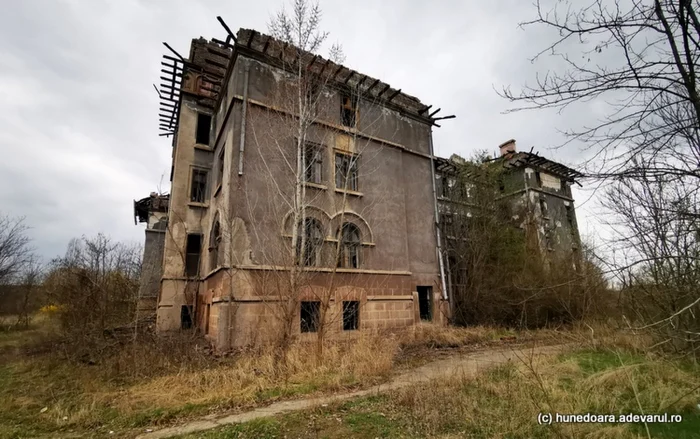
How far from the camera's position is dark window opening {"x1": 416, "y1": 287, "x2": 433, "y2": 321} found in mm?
16234

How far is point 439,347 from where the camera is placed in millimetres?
12438

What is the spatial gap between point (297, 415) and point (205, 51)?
740 inches

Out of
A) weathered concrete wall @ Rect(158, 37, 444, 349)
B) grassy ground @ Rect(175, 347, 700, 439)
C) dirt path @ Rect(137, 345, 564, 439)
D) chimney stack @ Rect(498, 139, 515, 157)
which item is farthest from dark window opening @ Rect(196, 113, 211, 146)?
chimney stack @ Rect(498, 139, 515, 157)

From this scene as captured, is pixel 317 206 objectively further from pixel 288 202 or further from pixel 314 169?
pixel 288 202

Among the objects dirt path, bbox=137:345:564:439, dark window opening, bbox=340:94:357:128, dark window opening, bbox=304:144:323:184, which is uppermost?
dark window opening, bbox=340:94:357:128

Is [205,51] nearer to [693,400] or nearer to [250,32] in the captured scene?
[250,32]

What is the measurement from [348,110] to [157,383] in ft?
42.2

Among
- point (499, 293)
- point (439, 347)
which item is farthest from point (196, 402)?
point (499, 293)

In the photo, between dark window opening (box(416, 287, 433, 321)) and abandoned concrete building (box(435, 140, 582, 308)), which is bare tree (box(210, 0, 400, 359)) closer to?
dark window opening (box(416, 287, 433, 321))

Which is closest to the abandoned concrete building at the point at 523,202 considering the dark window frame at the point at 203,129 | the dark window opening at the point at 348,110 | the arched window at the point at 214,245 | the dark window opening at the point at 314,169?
the dark window opening at the point at 348,110

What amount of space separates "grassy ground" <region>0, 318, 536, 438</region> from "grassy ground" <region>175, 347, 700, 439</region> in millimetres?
1377

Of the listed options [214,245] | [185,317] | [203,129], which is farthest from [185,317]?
[203,129]

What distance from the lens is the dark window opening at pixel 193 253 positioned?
16094 millimetres

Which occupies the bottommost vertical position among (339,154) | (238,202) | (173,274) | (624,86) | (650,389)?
(650,389)
